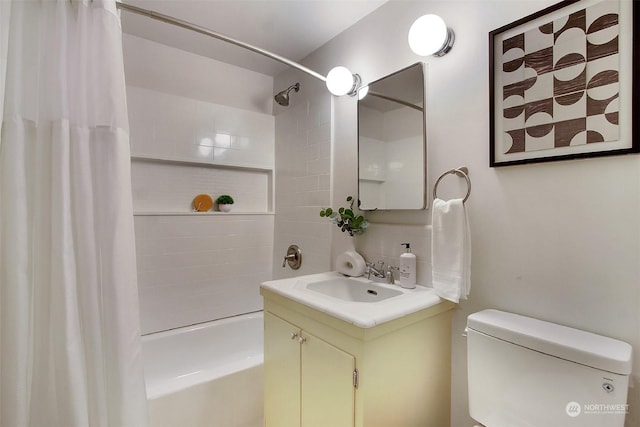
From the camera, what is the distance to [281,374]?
1.37 metres

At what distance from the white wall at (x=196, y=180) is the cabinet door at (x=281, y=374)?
1.02 m

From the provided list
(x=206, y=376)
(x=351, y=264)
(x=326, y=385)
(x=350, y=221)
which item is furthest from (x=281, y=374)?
(x=350, y=221)

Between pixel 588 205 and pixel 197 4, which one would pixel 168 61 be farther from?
pixel 588 205

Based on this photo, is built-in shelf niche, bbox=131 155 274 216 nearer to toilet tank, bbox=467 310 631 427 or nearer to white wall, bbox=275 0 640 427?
white wall, bbox=275 0 640 427

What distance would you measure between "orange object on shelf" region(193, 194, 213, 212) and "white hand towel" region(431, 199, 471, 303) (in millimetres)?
1706

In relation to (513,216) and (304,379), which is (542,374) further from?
(304,379)

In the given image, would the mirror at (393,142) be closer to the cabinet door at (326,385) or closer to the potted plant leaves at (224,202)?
the cabinet door at (326,385)

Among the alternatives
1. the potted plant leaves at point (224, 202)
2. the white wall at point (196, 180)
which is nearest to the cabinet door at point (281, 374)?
the white wall at point (196, 180)

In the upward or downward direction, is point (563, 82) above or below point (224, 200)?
above

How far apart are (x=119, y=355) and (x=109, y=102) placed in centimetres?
69

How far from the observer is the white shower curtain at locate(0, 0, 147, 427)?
727 mm

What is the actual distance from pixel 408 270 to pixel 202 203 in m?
1.60

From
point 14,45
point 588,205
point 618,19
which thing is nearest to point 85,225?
point 14,45

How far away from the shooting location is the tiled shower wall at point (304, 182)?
204cm
